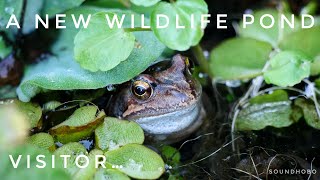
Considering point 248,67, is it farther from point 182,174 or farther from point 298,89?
point 182,174

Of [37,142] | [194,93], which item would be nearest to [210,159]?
[194,93]

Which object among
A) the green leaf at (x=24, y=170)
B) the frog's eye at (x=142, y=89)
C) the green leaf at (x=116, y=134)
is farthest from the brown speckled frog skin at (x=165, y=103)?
the green leaf at (x=24, y=170)

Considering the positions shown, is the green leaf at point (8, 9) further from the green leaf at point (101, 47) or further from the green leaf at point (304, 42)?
the green leaf at point (304, 42)

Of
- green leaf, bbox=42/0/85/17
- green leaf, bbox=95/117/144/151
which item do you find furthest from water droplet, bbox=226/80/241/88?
green leaf, bbox=42/0/85/17

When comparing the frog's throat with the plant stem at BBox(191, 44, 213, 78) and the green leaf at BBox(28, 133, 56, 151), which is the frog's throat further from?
the green leaf at BBox(28, 133, 56, 151)

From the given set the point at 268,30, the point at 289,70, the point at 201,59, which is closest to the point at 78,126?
the point at 201,59

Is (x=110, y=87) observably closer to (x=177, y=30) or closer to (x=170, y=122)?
(x=170, y=122)

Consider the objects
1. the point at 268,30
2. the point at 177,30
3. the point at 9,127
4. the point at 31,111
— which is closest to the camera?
the point at 9,127
